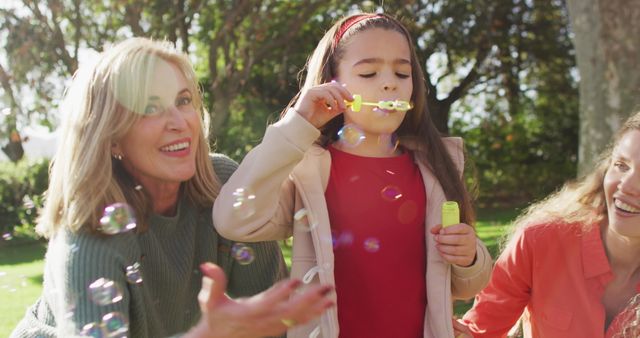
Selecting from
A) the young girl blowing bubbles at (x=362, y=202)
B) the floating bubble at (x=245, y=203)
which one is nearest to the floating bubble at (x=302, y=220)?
the young girl blowing bubbles at (x=362, y=202)

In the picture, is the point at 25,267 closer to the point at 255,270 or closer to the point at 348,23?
the point at 255,270

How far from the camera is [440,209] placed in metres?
2.09

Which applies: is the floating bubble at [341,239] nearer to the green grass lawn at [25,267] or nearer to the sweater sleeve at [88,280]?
the sweater sleeve at [88,280]

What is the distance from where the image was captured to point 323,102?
196 centimetres

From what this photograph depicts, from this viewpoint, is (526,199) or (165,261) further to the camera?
(526,199)

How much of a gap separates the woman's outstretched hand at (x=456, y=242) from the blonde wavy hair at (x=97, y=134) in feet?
2.79

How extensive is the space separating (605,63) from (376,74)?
3.23 meters

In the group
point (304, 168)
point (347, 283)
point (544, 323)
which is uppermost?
point (304, 168)

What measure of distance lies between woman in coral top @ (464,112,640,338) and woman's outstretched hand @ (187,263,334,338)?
135 centimetres

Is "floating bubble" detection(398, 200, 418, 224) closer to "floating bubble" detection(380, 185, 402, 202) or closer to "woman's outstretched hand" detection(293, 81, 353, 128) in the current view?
"floating bubble" detection(380, 185, 402, 202)

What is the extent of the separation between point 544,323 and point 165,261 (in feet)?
4.47

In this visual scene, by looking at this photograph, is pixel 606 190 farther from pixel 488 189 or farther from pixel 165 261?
pixel 488 189

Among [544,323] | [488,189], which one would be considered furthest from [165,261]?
[488,189]

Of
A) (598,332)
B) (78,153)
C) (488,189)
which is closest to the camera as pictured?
(78,153)
